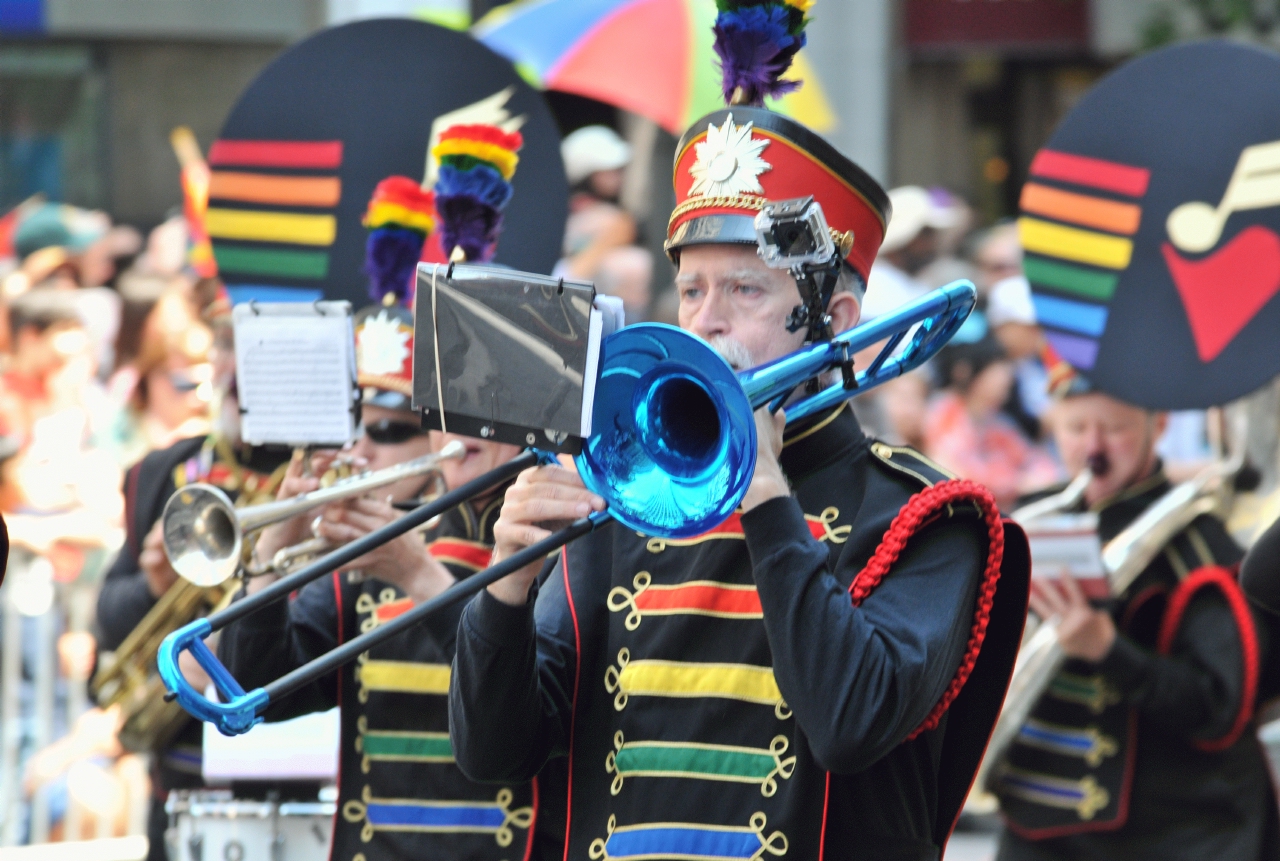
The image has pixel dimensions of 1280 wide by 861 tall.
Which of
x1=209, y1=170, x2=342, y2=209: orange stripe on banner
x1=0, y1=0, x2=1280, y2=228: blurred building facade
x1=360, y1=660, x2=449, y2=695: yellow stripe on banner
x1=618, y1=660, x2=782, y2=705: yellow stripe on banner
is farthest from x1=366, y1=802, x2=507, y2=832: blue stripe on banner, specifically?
x1=0, y1=0, x2=1280, y2=228: blurred building facade

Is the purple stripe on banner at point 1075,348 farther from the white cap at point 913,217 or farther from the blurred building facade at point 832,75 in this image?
the blurred building facade at point 832,75

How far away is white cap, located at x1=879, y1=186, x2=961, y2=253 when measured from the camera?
411 inches

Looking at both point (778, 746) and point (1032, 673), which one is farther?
point (1032, 673)

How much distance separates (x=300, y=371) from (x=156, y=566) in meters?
1.77

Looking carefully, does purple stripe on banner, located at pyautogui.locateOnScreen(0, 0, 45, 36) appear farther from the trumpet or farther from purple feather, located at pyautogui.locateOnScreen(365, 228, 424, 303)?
the trumpet

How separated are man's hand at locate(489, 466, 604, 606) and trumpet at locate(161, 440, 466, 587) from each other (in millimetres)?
826

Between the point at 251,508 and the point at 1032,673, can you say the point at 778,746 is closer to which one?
the point at 251,508

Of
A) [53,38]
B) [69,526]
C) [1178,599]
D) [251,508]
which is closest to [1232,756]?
[1178,599]

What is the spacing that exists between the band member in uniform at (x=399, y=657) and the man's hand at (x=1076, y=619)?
1.55 metres

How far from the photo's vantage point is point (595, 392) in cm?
268

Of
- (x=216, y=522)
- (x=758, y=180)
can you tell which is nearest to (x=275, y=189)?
(x=216, y=522)

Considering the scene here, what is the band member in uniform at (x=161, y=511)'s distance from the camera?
5082mm

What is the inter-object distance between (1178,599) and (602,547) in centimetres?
230

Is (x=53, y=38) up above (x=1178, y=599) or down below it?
above
